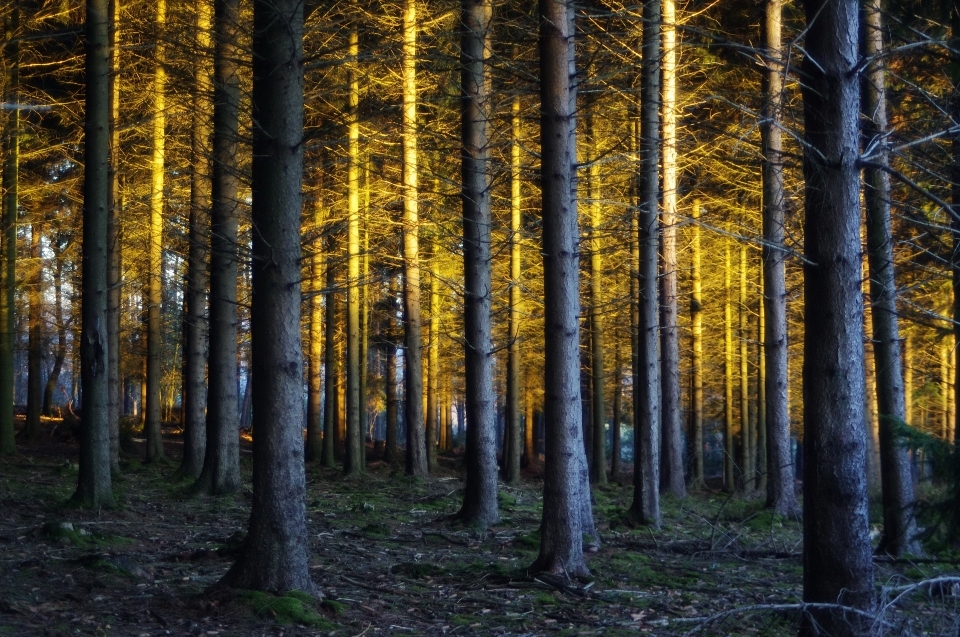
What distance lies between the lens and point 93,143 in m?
11.8

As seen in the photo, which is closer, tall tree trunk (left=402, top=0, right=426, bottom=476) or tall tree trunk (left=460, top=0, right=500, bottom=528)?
tall tree trunk (left=460, top=0, right=500, bottom=528)

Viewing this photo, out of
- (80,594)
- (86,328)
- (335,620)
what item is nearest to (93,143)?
(86,328)

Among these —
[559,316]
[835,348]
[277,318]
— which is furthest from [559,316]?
[835,348]

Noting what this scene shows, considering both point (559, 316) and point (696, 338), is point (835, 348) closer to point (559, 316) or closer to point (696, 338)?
point (559, 316)

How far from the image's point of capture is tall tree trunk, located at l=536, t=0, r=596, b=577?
8.88 m

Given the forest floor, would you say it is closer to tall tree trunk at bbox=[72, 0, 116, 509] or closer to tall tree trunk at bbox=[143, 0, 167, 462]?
tall tree trunk at bbox=[72, 0, 116, 509]

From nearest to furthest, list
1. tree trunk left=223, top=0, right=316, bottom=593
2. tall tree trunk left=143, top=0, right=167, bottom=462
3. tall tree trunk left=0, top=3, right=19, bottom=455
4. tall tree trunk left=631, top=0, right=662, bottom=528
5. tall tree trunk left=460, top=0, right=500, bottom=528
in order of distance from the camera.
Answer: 1. tree trunk left=223, top=0, right=316, bottom=593
2. tall tree trunk left=460, top=0, right=500, bottom=528
3. tall tree trunk left=631, top=0, right=662, bottom=528
4. tall tree trunk left=143, top=0, right=167, bottom=462
5. tall tree trunk left=0, top=3, right=19, bottom=455

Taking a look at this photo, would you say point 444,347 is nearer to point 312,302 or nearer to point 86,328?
point 312,302

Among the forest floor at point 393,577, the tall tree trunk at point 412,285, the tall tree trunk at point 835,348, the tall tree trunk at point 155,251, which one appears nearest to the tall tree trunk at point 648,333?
the forest floor at point 393,577

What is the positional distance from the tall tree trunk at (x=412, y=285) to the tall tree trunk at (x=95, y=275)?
442 centimetres

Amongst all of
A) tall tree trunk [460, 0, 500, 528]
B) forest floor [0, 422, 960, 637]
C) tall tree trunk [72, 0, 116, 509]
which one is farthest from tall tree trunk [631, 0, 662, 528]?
tall tree trunk [72, 0, 116, 509]

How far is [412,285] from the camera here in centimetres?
1817

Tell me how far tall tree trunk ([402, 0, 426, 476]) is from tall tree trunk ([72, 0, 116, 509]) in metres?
4.42

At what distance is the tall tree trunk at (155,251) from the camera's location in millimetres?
15662
